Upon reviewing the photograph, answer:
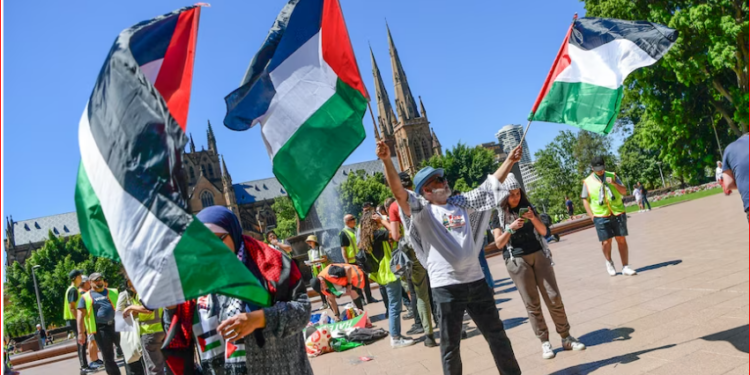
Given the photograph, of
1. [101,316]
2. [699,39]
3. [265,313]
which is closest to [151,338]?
[101,316]

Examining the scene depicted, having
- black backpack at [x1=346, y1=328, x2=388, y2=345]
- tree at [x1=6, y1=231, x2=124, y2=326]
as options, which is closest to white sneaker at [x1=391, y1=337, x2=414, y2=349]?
black backpack at [x1=346, y1=328, x2=388, y2=345]

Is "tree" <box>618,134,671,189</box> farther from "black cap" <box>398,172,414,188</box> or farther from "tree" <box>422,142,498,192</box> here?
"black cap" <box>398,172,414,188</box>

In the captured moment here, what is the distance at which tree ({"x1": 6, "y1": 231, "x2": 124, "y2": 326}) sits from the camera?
59.6 meters

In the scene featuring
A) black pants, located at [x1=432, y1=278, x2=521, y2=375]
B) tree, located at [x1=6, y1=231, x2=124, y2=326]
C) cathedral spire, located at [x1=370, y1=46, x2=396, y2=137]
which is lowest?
black pants, located at [x1=432, y1=278, x2=521, y2=375]

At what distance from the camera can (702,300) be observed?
6227 millimetres

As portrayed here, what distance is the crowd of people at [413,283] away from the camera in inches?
109

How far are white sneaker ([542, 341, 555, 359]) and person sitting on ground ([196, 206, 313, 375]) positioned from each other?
10.7 ft

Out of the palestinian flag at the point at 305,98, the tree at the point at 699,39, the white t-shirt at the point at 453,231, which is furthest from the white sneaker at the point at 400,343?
the tree at the point at 699,39

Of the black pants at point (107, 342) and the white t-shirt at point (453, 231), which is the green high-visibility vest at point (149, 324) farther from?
the white t-shirt at point (453, 231)

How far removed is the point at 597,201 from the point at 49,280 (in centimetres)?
6463

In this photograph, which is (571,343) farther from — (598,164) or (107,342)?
(107,342)

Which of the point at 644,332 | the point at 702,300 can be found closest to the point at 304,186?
the point at 644,332

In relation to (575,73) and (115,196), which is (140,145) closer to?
(115,196)

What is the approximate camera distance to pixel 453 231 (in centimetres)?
438
